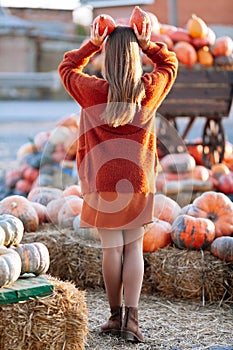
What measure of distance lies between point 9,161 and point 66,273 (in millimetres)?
4939

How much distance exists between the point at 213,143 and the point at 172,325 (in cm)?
358

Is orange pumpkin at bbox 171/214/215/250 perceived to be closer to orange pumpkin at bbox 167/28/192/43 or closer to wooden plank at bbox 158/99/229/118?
wooden plank at bbox 158/99/229/118

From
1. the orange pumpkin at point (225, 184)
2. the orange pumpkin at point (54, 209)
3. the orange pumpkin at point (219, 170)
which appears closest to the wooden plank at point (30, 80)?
the orange pumpkin at point (219, 170)

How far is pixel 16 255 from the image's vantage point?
3.05 meters

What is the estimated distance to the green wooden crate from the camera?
Result: 9.56 feet

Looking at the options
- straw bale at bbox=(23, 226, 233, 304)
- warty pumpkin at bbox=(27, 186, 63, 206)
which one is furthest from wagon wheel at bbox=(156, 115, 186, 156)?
straw bale at bbox=(23, 226, 233, 304)

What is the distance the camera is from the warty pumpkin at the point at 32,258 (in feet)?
10.3

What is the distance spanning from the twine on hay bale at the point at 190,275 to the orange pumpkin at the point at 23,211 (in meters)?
0.91

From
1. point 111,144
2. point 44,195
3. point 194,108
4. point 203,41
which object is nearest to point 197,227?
point 111,144

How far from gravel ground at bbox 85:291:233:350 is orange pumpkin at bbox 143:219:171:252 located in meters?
0.34

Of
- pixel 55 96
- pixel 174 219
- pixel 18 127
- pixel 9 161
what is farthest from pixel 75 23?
pixel 174 219

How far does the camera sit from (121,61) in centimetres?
339

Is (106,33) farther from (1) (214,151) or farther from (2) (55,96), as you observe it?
(2) (55,96)

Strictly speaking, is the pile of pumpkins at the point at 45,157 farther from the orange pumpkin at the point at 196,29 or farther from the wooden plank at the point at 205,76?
the orange pumpkin at the point at 196,29
